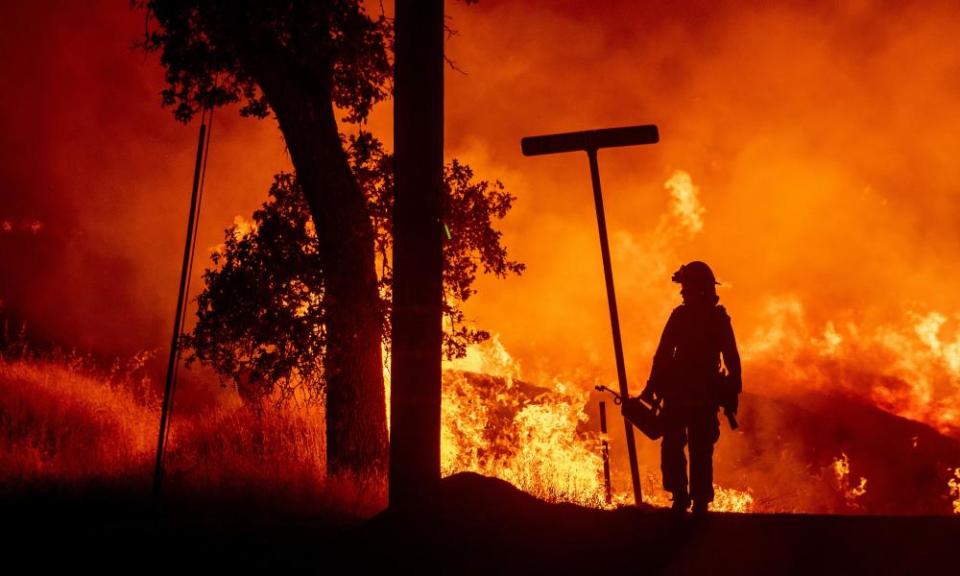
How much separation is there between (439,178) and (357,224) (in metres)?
2.93

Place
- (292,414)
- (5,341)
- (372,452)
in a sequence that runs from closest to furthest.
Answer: (372,452) → (292,414) → (5,341)

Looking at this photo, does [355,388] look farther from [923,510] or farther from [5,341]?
[923,510]

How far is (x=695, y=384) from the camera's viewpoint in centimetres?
616

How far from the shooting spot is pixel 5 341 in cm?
1667

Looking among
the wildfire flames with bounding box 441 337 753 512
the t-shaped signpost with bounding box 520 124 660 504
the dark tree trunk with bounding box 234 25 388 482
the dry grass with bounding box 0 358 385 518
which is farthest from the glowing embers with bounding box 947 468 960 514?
the dark tree trunk with bounding box 234 25 388 482

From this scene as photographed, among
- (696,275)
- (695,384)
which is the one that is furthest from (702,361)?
(696,275)

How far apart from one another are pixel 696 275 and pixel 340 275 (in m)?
3.90

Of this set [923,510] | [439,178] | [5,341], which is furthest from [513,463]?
[923,510]

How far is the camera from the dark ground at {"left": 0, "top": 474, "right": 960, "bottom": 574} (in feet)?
14.1

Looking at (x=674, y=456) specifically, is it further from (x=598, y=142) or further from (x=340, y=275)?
(x=340, y=275)

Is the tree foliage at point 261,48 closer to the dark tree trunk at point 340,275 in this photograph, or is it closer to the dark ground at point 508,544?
the dark tree trunk at point 340,275

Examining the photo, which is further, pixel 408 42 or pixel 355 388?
pixel 355 388

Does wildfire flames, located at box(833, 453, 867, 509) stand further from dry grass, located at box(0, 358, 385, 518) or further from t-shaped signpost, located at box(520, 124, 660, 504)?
t-shaped signpost, located at box(520, 124, 660, 504)

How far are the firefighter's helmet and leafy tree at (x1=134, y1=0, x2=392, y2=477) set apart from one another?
3.46 metres
